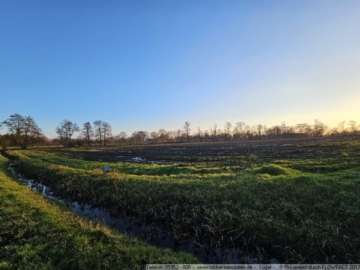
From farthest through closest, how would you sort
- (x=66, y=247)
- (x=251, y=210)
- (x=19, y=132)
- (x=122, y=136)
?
(x=122, y=136) < (x=19, y=132) < (x=251, y=210) < (x=66, y=247)

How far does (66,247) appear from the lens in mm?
6812

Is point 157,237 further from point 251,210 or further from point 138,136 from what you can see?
point 138,136

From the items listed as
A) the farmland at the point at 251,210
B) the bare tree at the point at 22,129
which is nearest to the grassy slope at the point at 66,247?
the farmland at the point at 251,210

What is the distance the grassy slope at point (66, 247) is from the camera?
244 inches

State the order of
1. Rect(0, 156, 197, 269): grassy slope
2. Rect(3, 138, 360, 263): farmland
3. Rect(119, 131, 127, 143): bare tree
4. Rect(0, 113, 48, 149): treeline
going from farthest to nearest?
Rect(119, 131, 127, 143): bare tree < Rect(0, 113, 48, 149): treeline < Rect(3, 138, 360, 263): farmland < Rect(0, 156, 197, 269): grassy slope

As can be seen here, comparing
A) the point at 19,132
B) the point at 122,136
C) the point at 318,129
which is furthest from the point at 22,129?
the point at 318,129

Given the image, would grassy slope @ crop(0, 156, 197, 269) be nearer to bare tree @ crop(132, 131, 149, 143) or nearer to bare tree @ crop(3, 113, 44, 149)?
bare tree @ crop(3, 113, 44, 149)

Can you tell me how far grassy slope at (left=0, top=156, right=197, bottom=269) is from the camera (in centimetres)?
620

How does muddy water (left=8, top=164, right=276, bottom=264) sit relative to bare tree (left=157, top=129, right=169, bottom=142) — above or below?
below

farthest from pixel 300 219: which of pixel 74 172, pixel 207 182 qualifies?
pixel 74 172

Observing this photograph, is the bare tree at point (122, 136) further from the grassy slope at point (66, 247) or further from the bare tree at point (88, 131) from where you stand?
the grassy slope at point (66, 247)

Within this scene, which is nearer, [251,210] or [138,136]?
[251,210]

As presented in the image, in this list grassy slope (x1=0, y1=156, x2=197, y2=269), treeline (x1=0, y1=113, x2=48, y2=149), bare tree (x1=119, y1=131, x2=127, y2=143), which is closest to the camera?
grassy slope (x1=0, y1=156, x2=197, y2=269)

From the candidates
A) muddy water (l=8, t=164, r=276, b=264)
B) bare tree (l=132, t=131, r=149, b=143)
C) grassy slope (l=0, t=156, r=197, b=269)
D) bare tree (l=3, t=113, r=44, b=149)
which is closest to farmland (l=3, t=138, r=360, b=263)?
muddy water (l=8, t=164, r=276, b=264)
